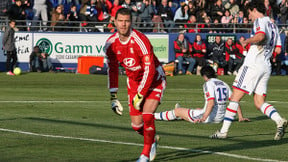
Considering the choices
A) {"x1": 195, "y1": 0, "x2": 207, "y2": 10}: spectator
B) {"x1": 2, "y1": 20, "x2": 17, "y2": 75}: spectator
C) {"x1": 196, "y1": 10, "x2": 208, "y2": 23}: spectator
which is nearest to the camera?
{"x1": 2, "y1": 20, "x2": 17, "y2": 75}: spectator

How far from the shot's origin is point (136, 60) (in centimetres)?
995

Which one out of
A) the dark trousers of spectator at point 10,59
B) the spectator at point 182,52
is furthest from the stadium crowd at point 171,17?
the dark trousers of spectator at point 10,59

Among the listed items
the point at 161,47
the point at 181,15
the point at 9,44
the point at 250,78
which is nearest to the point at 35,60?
the point at 9,44

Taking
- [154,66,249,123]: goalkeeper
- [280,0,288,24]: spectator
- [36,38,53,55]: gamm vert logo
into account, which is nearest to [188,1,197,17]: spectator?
[280,0,288,24]: spectator

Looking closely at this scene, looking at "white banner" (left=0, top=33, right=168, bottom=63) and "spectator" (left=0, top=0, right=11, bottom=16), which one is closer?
"white banner" (left=0, top=33, right=168, bottom=63)

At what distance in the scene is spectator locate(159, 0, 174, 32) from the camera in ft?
118

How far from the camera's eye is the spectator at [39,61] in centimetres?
3275

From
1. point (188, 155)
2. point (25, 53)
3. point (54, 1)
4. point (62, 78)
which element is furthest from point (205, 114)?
point (54, 1)

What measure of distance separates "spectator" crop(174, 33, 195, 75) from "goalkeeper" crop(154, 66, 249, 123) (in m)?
18.9

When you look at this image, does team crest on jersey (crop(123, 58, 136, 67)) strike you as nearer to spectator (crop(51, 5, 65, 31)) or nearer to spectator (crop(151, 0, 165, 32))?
spectator (crop(151, 0, 165, 32))

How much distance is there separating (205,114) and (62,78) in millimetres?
16653

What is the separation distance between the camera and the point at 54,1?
36406mm

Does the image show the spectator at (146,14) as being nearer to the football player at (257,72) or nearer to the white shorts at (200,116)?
the white shorts at (200,116)

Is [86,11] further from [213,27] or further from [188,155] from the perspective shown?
[188,155]
